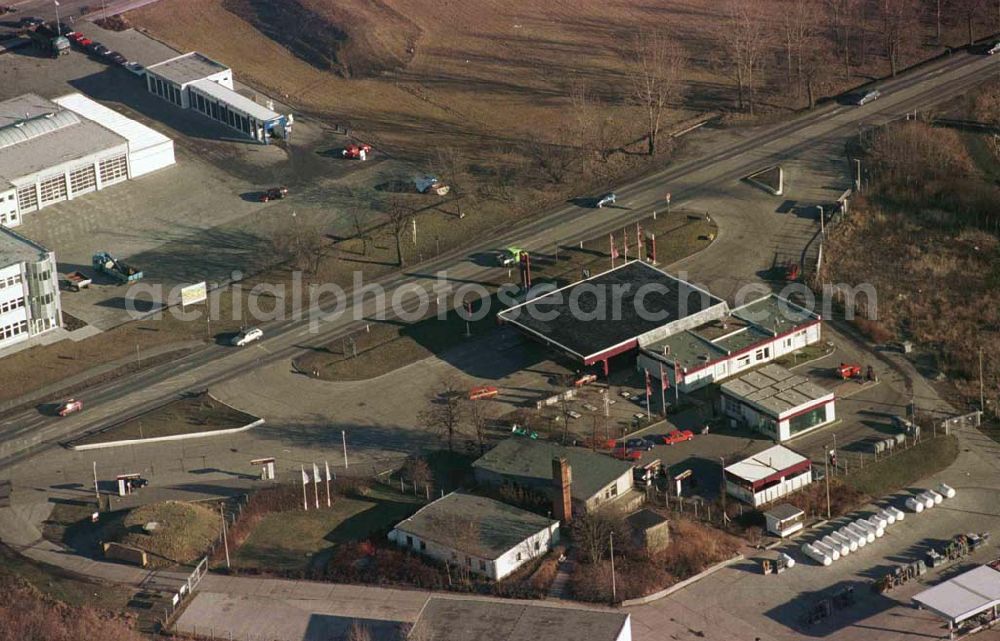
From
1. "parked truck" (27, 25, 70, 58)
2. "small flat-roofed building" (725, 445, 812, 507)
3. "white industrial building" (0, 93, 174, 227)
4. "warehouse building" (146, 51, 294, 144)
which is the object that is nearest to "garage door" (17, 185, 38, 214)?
"white industrial building" (0, 93, 174, 227)

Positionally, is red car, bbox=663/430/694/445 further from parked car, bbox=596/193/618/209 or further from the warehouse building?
the warehouse building

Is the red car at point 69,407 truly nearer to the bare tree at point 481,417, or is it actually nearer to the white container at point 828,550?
the bare tree at point 481,417

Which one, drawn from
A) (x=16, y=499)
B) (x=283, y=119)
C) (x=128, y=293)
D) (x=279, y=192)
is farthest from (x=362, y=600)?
(x=283, y=119)

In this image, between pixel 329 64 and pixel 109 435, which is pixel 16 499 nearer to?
pixel 109 435

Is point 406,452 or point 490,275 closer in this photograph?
point 406,452

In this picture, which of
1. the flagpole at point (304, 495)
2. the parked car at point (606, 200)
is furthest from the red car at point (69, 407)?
the parked car at point (606, 200)

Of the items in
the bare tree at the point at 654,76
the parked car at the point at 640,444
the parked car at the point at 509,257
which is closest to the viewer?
the parked car at the point at 640,444
